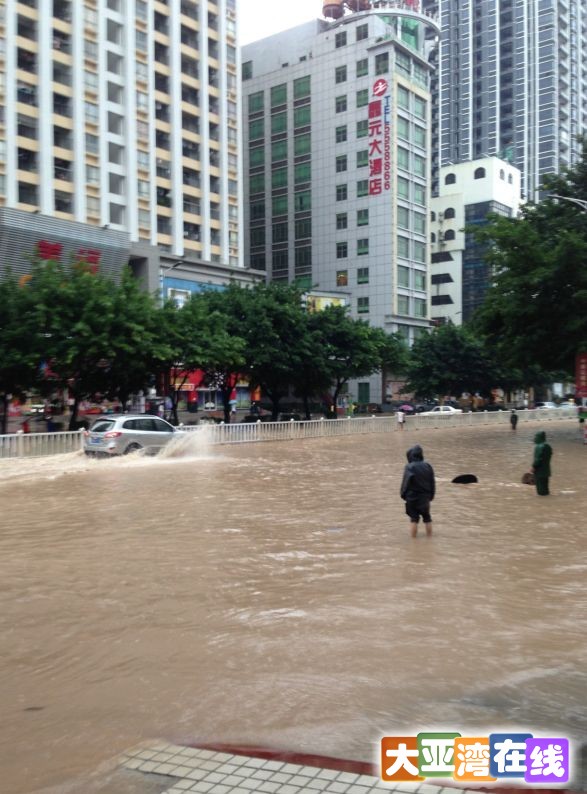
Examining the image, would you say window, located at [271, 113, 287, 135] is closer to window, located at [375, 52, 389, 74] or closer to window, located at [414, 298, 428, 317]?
window, located at [375, 52, 389, 74]

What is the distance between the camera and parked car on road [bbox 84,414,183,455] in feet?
71.7

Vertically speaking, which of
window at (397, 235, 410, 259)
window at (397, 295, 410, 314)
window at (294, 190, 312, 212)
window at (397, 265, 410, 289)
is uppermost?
window at (294, 190, 312, 212)

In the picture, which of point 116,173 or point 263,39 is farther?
point 263,39

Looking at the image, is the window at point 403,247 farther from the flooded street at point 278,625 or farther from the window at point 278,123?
the flooded street at point 278,625

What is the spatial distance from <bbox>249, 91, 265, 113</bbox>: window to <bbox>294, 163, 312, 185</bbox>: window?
8.72 m

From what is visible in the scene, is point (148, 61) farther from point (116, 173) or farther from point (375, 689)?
point (375, 689)

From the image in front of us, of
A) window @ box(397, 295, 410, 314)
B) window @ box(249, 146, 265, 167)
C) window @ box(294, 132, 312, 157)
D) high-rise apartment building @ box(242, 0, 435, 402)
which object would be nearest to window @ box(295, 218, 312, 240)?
high-rise apartment building @ box(242, 0, 435, 402)

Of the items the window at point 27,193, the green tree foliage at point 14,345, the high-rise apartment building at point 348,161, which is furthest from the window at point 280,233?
the green tree foliage at point 14,345

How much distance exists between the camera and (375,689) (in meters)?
5.24

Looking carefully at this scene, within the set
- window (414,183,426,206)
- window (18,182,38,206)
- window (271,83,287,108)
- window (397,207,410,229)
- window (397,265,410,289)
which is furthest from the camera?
window (271,83,287,108)

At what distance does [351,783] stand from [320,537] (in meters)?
7.57

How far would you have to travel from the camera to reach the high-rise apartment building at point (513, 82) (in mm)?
108062

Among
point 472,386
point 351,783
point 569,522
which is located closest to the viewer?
point 351,783

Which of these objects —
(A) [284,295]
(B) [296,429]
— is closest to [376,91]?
(A) [284,295]
